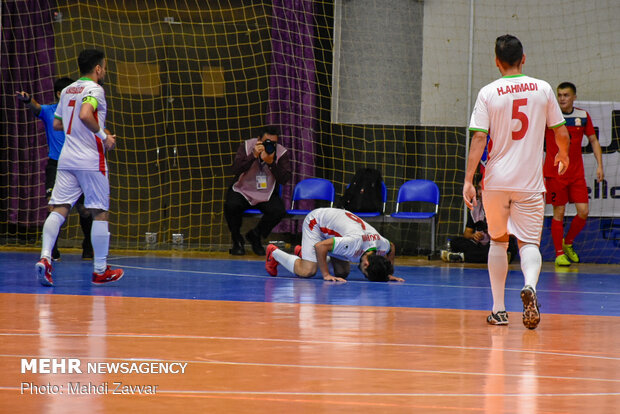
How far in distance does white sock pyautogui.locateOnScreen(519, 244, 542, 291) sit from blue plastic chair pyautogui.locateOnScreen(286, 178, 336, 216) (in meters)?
5.96

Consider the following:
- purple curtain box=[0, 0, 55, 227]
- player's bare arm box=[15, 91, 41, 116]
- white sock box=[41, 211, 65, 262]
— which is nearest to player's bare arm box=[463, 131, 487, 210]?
white sock box=[41, 211, 65, 262]

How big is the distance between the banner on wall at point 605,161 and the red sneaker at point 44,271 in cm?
660

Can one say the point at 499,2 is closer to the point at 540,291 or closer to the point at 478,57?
the point at 478,57

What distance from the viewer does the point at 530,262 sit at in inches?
205

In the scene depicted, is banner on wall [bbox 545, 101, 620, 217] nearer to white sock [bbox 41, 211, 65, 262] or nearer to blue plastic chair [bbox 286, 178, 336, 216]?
blue plastic chair [bbox 286, 178, 336, 216]

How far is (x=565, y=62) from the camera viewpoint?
38.3 feet

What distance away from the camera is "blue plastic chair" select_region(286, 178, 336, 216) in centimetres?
1123

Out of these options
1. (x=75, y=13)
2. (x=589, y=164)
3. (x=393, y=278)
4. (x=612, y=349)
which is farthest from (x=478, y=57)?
(x=612, y=349)

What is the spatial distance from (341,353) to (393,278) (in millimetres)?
3901

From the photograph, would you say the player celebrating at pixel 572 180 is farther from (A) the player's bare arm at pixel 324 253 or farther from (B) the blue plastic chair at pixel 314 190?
(A) the player's bare arm at pixel 324 253

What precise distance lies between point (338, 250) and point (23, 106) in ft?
21.4

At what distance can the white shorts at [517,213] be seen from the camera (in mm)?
5285

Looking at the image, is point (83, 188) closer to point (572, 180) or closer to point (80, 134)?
point (80, 134)

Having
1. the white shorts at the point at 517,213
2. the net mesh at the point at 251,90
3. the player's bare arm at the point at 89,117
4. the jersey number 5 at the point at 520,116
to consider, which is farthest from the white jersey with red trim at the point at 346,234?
the net mesh at the point at 251,90
